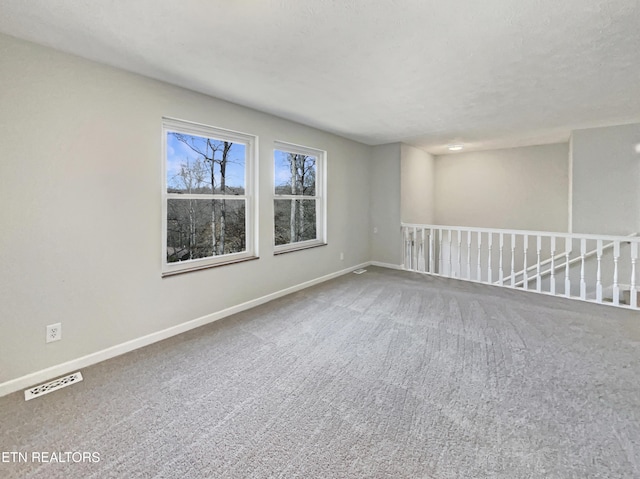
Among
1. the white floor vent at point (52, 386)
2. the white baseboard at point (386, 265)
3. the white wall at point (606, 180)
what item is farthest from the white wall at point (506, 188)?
the white floor vent at point (52, 386)

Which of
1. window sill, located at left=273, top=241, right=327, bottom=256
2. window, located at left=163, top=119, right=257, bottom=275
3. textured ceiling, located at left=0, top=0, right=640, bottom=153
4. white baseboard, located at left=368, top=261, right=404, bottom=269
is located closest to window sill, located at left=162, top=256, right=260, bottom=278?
window, located at left=163, top=119, right=257, bottom=275

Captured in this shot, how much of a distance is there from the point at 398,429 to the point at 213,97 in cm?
319

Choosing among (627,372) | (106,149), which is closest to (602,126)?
(627,372)

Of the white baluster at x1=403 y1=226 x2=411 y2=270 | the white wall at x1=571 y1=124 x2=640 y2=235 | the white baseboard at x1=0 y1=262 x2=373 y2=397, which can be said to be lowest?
the white baseboard at x1=0 y1=262 x2=373 y2=397

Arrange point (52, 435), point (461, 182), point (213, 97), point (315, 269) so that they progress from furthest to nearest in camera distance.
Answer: point (461, 182), point (315, 269), point (213, 97), point (52, 435)

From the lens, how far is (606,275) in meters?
4.29

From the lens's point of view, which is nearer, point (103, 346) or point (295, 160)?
point (103, 346)

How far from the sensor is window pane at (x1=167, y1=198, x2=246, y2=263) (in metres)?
2.89

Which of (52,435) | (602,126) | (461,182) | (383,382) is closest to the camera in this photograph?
(52,435)

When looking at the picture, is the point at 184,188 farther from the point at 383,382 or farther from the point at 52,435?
the point at 383,382

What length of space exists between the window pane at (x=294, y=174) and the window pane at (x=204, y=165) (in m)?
0.65

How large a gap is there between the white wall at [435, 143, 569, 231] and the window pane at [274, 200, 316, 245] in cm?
353

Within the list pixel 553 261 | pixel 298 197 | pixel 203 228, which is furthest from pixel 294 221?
pixel 553 261

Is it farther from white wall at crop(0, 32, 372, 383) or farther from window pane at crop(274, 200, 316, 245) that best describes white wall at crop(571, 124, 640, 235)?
white wall at crop(0, 32, 372, 383)
